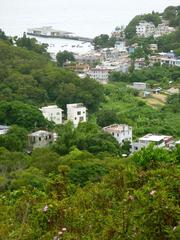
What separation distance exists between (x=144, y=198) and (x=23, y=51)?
42.6 feet

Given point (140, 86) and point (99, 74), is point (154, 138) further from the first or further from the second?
point (99, 74)

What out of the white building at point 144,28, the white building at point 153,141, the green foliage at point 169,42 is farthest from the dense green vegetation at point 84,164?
the green foliage at point 169,42

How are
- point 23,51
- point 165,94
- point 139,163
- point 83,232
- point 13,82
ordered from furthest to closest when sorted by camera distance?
point 23,51 → point 165,94 → point 13,82 → point 139,163 → point 83,232

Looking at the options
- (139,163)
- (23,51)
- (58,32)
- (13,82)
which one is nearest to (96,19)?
(58,32)

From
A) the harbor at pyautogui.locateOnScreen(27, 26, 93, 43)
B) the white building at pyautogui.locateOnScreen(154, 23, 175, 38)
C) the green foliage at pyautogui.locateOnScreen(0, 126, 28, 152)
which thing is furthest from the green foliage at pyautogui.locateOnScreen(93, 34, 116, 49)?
the green foliage at pyautogui.locateOnScreen(0, 126, 28, 152)

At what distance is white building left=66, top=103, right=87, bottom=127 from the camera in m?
11.7

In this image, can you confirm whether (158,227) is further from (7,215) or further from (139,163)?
(139,163)

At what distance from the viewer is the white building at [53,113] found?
11.5m

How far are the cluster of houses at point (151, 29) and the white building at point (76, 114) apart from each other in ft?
30.4

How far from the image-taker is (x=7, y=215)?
12.1ft

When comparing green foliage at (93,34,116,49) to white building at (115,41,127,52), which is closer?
white building at (115,41,127,52)

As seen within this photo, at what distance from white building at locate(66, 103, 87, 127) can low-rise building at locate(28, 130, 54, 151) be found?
1.69 meters

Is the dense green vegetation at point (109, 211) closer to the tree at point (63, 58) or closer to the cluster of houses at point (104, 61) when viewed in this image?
the cluster of houses at point (104, 61)

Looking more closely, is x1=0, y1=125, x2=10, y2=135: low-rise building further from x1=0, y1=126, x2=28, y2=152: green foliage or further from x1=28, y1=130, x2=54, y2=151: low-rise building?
x1=28, y1=130, x2=54, y2=151: low-rise building
